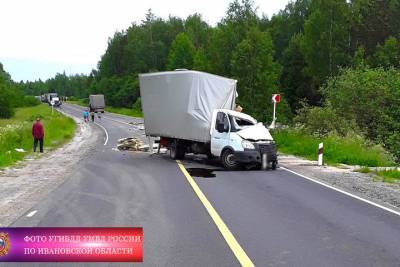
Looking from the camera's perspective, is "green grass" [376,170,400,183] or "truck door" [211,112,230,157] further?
"truck door" [211,112,230,157]

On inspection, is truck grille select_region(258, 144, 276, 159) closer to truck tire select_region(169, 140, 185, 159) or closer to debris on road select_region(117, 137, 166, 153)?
truck tire select_region(169, 140, 185, 159)

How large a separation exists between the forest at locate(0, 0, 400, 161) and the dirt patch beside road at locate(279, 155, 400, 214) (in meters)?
Answer: 8.93

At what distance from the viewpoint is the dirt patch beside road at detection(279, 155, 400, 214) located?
11828 millimetres

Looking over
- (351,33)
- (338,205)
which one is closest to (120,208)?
(338,205)

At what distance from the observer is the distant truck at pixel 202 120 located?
17.1m

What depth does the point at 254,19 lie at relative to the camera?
5344 centimetres

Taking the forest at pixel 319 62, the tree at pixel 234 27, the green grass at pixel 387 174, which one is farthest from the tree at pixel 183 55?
the green grass at pixel 387 174

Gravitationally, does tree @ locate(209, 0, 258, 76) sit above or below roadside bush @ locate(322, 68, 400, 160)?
above

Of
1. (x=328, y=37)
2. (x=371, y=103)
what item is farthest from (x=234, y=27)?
(x=371, y=103)

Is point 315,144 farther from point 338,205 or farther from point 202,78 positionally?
point 338,205

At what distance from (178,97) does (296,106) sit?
48.1 m

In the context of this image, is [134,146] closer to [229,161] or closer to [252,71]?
[229,161]

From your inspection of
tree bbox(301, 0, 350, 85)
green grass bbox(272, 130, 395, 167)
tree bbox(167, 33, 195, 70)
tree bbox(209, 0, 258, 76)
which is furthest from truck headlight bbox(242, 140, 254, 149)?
tree bbox(167, 33, 195, 70)

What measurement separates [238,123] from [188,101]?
2418mm
